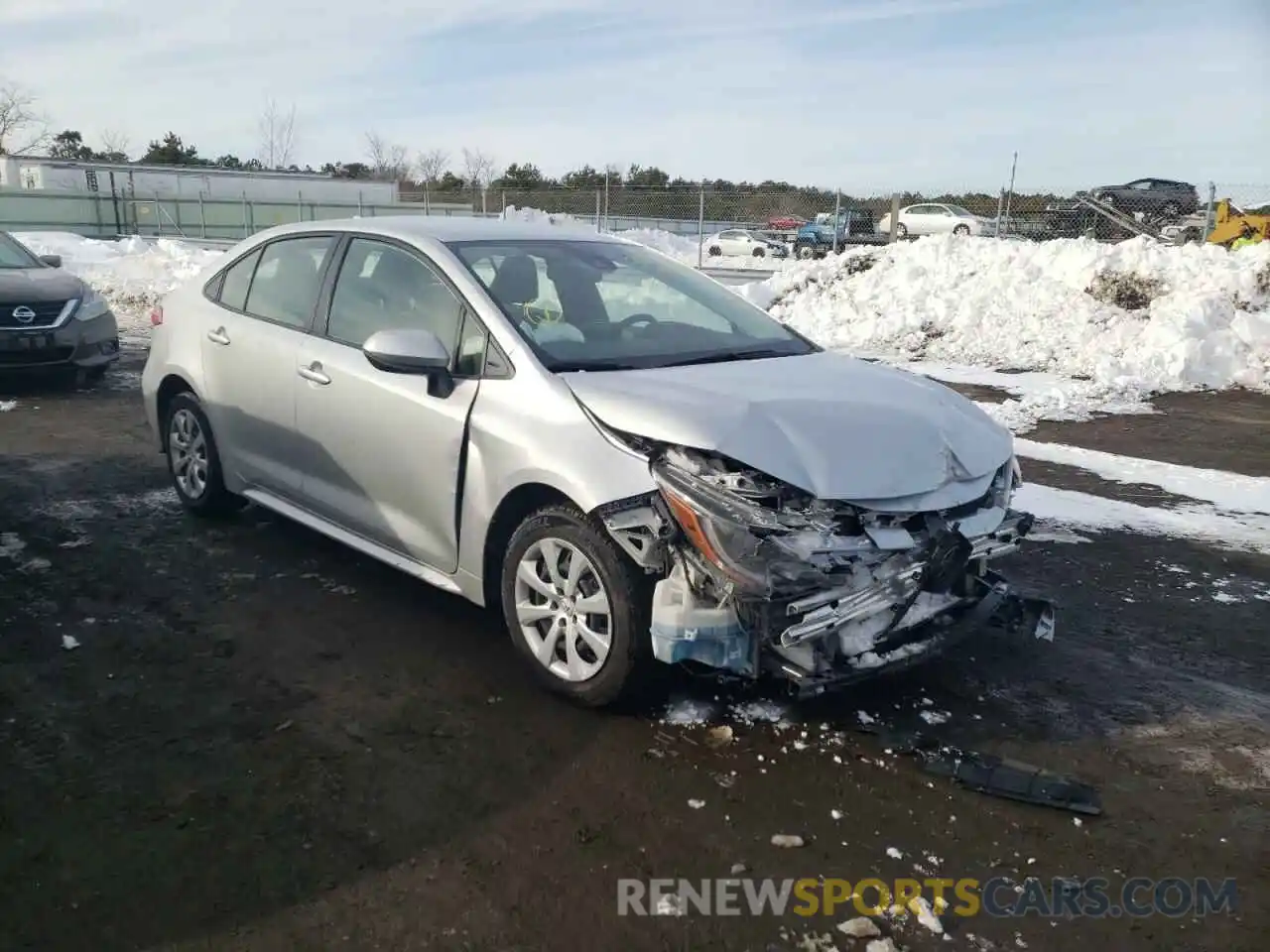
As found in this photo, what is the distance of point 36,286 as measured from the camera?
31.8 ft

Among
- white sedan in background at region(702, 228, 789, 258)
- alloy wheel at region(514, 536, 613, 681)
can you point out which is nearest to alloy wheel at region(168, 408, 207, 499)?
alloy wheel at region(514, 536, 613, 681)

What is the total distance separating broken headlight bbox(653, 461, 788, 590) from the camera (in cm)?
323

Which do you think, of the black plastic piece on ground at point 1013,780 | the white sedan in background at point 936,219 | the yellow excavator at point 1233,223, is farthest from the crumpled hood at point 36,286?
the white sedan in background at point 936,219

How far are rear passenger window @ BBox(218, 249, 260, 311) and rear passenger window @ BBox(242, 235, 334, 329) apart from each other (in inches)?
2.2

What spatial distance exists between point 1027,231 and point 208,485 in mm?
18490

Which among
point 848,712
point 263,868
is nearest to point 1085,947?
point 848,712

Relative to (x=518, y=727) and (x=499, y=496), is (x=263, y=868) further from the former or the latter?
(x=499, y=496)

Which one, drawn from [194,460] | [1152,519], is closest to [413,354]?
[194,460]

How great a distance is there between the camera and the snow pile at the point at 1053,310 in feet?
38.8

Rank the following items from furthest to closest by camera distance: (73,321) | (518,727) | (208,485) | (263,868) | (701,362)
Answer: (73,321), (208,485), (701,362), (518,727), (263,868)

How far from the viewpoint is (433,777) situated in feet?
10.8

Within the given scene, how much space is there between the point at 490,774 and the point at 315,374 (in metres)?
2.22

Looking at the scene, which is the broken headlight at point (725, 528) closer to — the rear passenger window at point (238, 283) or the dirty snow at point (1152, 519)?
the rear passenger window at point (238, 283)

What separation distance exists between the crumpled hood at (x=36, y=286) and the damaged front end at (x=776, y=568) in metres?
8.35
